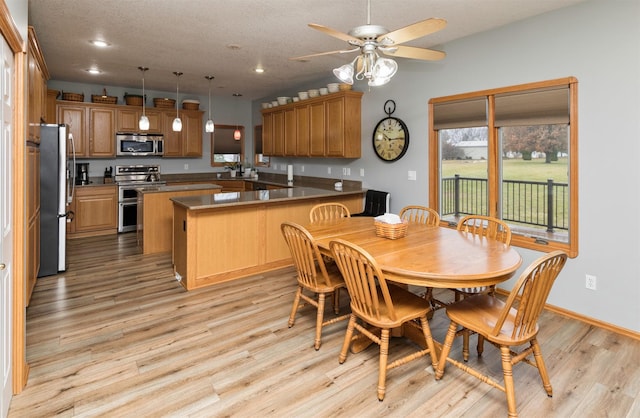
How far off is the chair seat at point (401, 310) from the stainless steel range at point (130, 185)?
5028 mm

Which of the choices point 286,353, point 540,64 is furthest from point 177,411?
point 540,64

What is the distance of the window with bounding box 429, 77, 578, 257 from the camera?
132 inches

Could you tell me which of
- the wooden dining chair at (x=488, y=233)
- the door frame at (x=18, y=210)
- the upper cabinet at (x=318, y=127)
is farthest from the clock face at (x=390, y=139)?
the door frame at (x=18, y=210)

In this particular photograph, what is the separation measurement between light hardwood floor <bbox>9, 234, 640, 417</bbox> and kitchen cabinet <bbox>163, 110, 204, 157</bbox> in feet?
13.8

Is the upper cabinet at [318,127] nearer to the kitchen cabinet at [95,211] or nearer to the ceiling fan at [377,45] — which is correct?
the ceiling fan at [377,45]

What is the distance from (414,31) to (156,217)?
4298 mm

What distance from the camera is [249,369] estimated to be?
8.04ft

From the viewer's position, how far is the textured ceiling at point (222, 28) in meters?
3.19

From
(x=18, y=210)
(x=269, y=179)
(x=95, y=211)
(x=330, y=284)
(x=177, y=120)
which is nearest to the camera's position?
(x=18, y=210)

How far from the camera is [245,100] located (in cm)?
830

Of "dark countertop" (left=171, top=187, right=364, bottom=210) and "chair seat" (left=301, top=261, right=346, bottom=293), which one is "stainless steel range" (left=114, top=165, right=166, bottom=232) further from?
"chair seat" (left=301, top=261, right=346, bottom=293)

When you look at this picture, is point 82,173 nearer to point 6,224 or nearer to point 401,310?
point 6,224

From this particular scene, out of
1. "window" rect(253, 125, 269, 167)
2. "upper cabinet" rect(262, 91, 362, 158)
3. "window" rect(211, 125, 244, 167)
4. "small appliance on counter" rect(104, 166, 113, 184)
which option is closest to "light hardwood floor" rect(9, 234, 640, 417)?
"upper cabinet" rect(262, 91, 362, 158)

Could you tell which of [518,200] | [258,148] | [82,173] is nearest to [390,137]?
[518,200]
